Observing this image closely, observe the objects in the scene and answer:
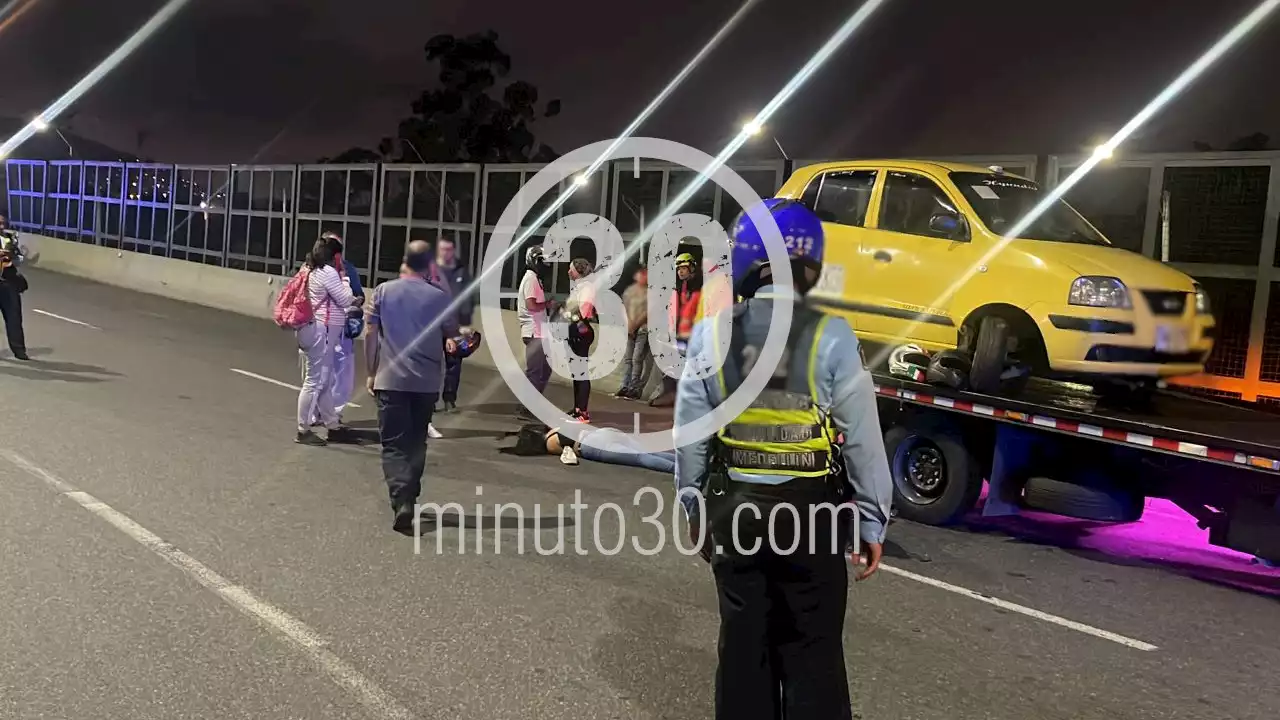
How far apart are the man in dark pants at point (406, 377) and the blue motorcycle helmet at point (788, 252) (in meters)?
3.86

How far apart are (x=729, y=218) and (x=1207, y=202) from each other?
582cm

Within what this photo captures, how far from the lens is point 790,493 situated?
3068 mm

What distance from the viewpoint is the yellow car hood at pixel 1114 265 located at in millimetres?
7043

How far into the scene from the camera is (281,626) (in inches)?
187

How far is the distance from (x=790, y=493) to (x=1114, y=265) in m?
5.06

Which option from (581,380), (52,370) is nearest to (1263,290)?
(581,380)

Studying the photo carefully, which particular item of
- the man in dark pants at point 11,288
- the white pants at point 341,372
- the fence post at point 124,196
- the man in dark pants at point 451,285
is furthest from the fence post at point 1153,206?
the fence post at point 124,196

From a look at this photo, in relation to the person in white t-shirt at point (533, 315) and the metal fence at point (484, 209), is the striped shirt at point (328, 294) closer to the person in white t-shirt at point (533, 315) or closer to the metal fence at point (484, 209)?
the person in white t-shirt at point (533, 315)

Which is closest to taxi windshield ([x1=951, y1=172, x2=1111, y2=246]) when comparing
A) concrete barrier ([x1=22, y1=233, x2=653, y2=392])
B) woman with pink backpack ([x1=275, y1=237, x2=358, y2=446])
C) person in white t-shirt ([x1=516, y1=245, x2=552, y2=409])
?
person in white t-shirt ([x1=516, y1=245, x2=552, y2=409])

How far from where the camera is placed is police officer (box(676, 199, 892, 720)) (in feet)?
9.96

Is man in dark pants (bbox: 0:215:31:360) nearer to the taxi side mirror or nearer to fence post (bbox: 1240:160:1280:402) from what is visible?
the taxi side mirror

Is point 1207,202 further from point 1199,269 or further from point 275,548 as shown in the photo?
point 275,548

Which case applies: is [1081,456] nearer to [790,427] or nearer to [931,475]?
[931,475]

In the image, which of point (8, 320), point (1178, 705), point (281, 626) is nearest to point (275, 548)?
point (281, 626)
